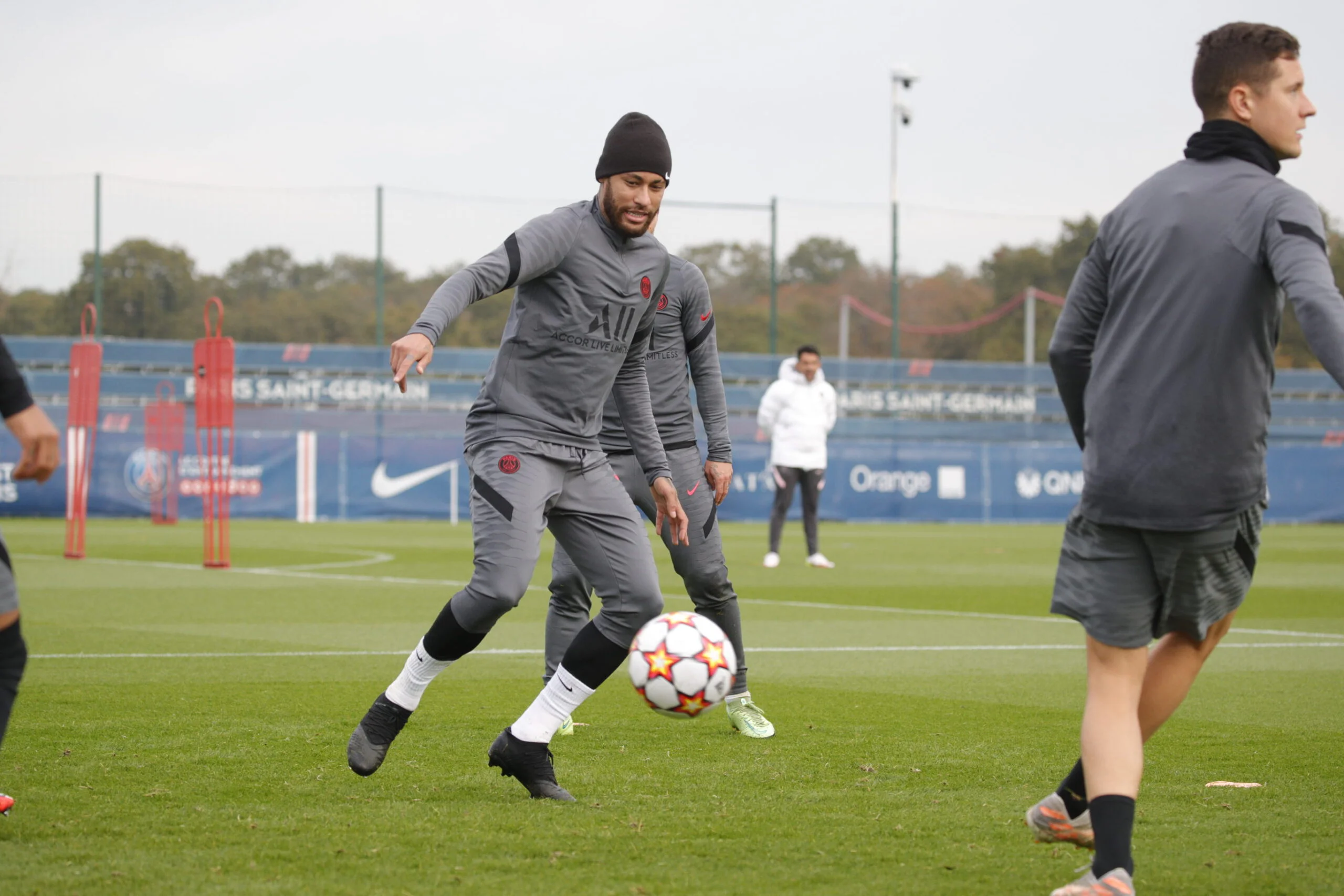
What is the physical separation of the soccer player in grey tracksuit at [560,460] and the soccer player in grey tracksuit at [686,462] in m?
1.21

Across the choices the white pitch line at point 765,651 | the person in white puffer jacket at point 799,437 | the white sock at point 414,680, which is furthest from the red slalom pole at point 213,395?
the white sock at point 414,680

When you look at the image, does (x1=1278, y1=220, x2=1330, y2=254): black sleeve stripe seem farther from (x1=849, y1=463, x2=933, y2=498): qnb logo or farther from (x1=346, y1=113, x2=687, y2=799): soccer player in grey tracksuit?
(x1=849, y1=463, x2=933, y2=498): qnb logo

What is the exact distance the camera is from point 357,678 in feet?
24.8

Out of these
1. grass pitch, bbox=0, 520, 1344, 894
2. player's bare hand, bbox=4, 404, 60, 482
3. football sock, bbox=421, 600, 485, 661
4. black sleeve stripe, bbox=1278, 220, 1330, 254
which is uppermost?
black sleeve stripe, bbox=1278, 220, 1330, 254

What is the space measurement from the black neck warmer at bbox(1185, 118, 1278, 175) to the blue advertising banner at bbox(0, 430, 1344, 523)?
2090 cm

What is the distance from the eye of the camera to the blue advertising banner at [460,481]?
2634 centimetres

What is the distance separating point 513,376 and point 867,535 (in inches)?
763

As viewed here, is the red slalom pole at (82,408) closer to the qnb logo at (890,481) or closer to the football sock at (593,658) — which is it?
the football sock at (593,658)

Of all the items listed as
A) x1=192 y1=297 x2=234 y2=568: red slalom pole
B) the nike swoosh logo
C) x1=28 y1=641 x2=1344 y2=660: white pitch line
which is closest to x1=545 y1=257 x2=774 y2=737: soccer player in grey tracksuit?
x1=28 y1=641 x2=1344 y2=660: white pitch line

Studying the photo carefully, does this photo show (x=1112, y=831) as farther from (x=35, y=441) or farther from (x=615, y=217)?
(x=35, y=441)

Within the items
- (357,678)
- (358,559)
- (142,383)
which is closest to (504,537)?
(357,678)

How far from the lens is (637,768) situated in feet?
17.5

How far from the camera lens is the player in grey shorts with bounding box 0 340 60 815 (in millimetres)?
3568

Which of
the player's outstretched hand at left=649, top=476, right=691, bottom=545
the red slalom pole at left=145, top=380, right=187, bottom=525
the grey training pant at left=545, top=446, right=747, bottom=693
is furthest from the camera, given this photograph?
the red slalom pole at left=145, top=380, right=187, bottom=525
